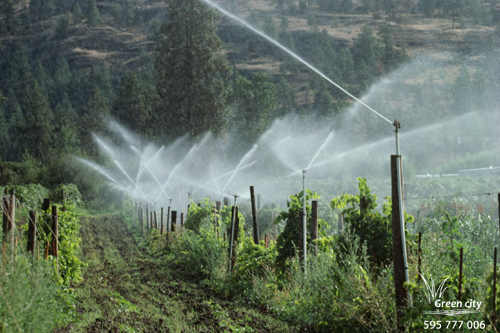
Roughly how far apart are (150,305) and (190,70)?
3523 cm

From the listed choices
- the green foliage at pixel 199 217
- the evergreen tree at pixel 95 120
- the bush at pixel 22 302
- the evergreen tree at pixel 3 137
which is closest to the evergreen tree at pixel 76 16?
the evergreen tree at pixel 3 137

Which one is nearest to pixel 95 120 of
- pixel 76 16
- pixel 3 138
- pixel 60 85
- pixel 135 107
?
pixel 135 107

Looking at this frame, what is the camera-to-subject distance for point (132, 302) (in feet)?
29.1

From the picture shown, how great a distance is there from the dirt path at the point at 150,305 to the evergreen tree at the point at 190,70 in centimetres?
2889

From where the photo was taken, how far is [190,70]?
4197cm

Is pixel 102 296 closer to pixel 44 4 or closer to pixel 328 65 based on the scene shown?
pixel 328 65

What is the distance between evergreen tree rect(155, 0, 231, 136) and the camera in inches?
1645

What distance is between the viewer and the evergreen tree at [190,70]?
41781mm

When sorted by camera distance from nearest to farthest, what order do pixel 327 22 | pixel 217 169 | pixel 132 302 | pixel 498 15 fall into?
pixel 132 302 < pixel 217 169 < pixel 498 15 < pixel 327 22

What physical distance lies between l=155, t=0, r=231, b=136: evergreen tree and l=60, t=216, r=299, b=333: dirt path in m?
28.9

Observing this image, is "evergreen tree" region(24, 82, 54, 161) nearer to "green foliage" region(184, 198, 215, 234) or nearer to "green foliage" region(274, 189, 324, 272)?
"green foliage" region(184, 198, 215, 234)

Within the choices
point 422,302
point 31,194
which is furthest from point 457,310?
point 31,194

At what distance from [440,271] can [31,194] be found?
31583 mm

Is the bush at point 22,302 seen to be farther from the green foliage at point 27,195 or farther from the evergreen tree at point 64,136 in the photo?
the evergreen tree at point 64,136
